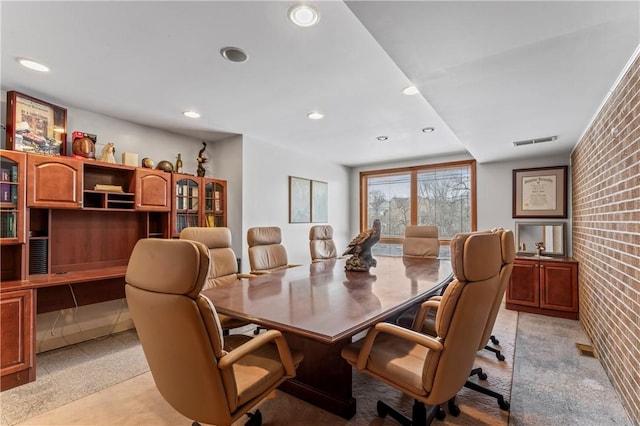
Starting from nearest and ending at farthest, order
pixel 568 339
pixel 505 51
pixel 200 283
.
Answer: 1. pixel 200 283
2. pixel 505 51
3. pixel 568 339

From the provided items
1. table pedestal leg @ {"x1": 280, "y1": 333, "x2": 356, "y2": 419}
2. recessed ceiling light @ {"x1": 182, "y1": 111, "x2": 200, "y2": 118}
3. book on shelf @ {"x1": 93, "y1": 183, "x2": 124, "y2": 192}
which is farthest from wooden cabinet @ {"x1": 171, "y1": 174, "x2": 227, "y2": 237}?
table pedestal leg @ {"x1": 280, "y1": 333, "x2": 356, "y2": 419}

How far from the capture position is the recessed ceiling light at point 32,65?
217 cm

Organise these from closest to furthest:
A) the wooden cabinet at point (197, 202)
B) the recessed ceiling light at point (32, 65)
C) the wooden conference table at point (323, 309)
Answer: the wooden conference table at point (323, 309) → the recessed ceiling light at point (32, 65) → the wooden cabinet at point (197, 202)

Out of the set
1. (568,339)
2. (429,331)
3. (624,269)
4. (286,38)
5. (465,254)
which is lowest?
(568,339)

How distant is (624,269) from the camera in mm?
1981

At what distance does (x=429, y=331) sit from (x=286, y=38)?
222 centimetres

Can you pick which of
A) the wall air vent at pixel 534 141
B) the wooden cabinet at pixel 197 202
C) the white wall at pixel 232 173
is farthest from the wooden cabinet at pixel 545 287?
the wooden cabinet at pixel 197 202

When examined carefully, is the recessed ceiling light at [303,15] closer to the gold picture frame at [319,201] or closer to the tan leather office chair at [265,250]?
the tan leather office chair at [265,250]

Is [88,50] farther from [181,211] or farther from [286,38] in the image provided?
[181,211]

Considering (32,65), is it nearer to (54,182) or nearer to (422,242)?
(54,182)

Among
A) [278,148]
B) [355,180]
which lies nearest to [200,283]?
[278,148]

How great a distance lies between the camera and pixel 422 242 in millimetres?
4211

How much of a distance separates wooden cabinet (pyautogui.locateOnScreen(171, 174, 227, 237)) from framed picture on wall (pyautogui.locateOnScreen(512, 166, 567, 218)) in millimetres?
4473

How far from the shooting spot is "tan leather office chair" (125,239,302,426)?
1.12 metres
